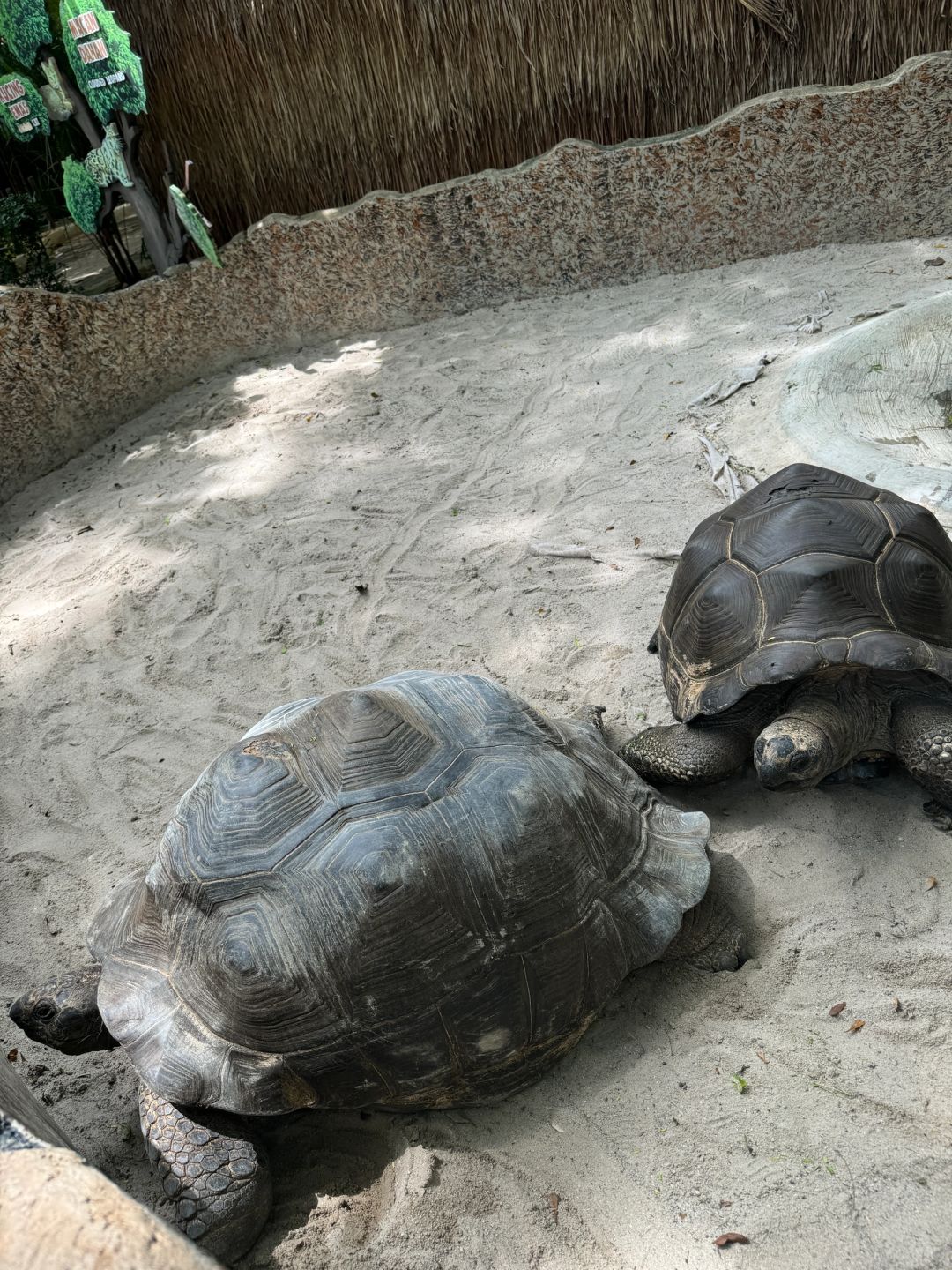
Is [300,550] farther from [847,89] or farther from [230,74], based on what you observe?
[847,89]

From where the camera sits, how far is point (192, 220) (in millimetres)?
5625

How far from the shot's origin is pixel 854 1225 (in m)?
1.79

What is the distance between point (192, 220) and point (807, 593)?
471 cm

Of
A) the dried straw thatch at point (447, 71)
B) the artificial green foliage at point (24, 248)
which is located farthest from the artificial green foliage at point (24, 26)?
the artificial green foliage at point (24, 248)

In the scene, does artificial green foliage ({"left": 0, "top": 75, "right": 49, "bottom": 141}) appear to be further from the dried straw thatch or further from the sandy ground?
the sandy ground

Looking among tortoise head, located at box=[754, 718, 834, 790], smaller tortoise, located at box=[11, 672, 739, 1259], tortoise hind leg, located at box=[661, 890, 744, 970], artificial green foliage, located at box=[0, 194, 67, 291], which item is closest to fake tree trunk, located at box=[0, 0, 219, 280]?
artificial green foliage, located at box=[0, 194, 67, 291]

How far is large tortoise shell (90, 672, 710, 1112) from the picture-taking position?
1.98 metres

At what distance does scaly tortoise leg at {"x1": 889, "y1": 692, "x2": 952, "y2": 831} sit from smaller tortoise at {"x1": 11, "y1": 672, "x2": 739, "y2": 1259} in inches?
28.8

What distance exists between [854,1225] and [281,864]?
134cm

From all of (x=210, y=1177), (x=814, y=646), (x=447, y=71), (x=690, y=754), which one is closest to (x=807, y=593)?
(x=814, y=646)

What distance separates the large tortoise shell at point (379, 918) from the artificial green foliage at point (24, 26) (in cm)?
485

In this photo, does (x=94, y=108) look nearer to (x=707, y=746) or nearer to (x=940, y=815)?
(x=707, y=746)

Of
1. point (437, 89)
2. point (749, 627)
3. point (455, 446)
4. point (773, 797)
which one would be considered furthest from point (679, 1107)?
point (437, 89)

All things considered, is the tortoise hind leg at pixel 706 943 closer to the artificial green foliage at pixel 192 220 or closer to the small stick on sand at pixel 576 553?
the small stick on sand at pixel 576 553
